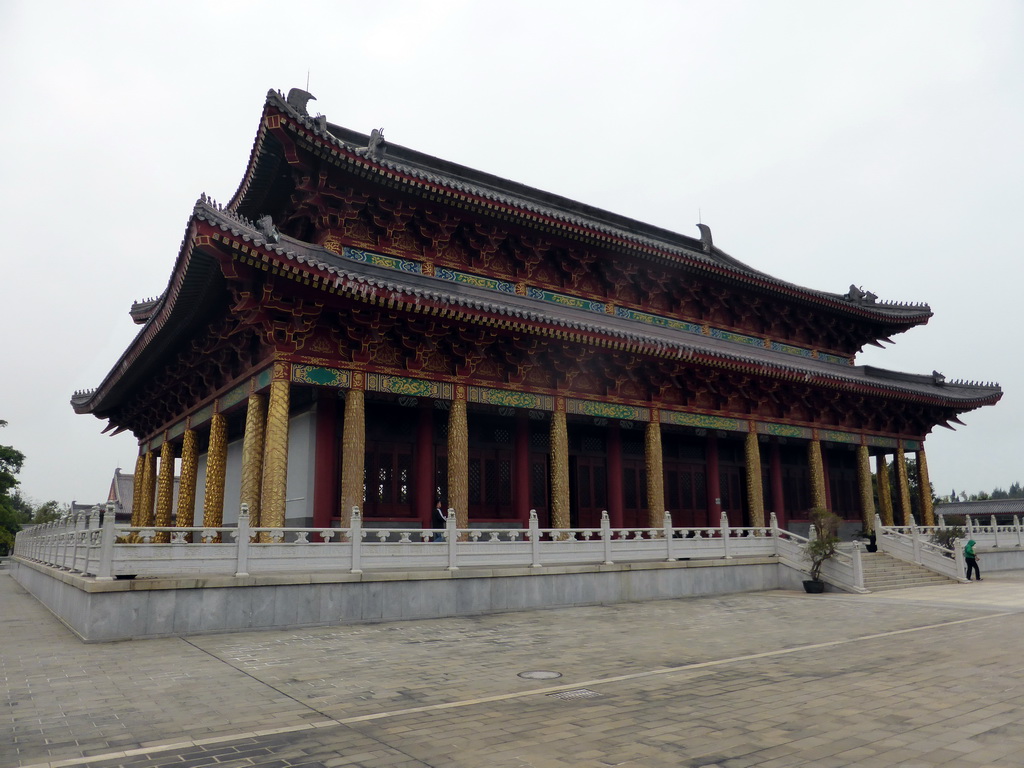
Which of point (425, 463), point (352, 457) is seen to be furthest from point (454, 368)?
point (352, 457)

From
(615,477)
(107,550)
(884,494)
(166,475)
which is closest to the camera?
(107,550)

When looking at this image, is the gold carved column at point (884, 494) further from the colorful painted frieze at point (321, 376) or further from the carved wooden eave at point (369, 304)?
the colorful painted frieze at point (321, 376)

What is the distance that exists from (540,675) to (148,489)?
75.1ft

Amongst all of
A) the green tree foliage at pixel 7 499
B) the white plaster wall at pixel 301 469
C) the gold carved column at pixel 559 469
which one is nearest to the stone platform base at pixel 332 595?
the gold carved column at pixel 559 469

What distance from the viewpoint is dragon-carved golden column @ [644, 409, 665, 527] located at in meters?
19.4

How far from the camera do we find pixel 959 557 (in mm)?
20438

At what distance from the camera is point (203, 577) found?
10898 mm

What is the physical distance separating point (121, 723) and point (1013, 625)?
12638mm

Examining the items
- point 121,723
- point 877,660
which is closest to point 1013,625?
point 877,660

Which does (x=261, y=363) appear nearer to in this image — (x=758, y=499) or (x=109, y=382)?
(x=109, y=382)

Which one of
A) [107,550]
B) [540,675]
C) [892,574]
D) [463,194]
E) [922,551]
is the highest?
[463,194]

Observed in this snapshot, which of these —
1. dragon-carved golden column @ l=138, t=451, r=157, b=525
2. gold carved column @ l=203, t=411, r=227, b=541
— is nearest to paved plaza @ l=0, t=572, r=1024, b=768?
gold carved column @ l=203, t=411, r=227, b=541

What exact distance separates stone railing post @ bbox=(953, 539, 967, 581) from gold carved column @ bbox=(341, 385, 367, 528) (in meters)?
17.0

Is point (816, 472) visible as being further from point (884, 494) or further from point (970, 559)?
point (884, 494)
